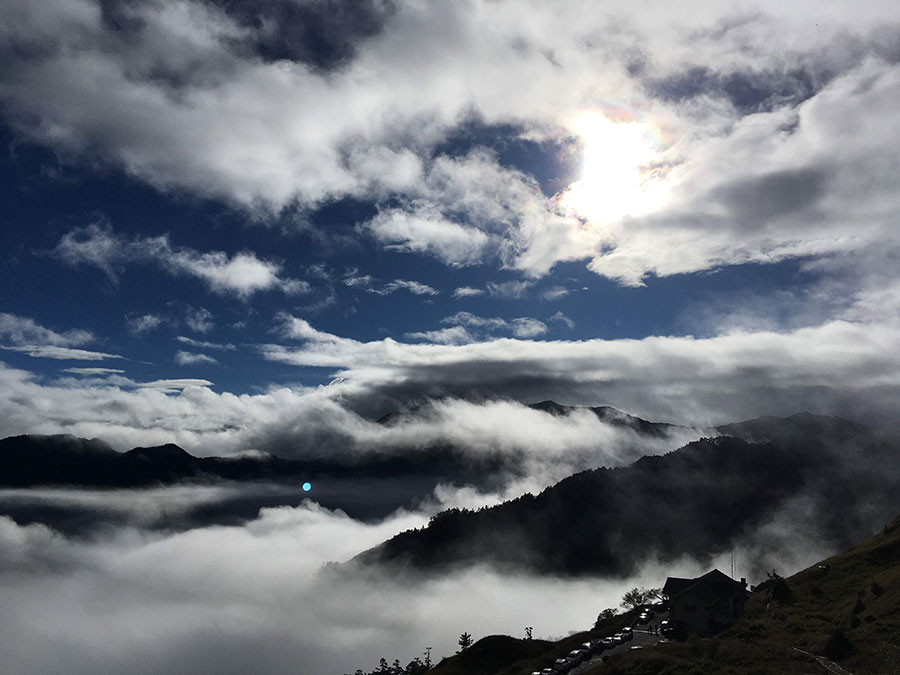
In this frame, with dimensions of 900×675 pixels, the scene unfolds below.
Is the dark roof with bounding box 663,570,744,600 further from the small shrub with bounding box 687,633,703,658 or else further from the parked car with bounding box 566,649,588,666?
the small shrub with bounding box 687,633,703,658

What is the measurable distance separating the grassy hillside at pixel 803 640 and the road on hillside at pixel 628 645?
9.32 metres

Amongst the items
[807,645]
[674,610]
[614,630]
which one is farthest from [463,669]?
[807,645]

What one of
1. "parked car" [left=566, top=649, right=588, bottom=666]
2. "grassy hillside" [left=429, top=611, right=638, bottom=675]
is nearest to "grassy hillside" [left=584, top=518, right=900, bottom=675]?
"parked car" [left=566, top=649, right=588, bottom=666]

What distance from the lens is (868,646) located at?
51938 millimetres

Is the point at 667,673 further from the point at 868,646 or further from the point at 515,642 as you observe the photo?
the point at 515,642

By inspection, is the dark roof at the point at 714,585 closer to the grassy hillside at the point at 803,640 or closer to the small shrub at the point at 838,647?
the grassy hillside at the point at 803,640

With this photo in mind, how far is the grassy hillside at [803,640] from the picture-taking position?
166 feet

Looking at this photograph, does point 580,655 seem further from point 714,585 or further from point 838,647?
point 838,647

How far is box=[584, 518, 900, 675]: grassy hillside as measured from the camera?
166ft

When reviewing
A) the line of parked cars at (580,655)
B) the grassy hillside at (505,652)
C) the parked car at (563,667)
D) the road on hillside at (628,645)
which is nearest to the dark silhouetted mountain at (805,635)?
the road on hillside at (628,645)

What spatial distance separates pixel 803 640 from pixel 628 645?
2965cm

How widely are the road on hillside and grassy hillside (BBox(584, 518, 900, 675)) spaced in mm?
9321

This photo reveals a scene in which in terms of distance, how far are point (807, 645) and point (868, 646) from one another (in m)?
6.45

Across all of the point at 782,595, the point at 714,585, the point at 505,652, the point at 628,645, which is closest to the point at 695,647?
the point at 628,645
